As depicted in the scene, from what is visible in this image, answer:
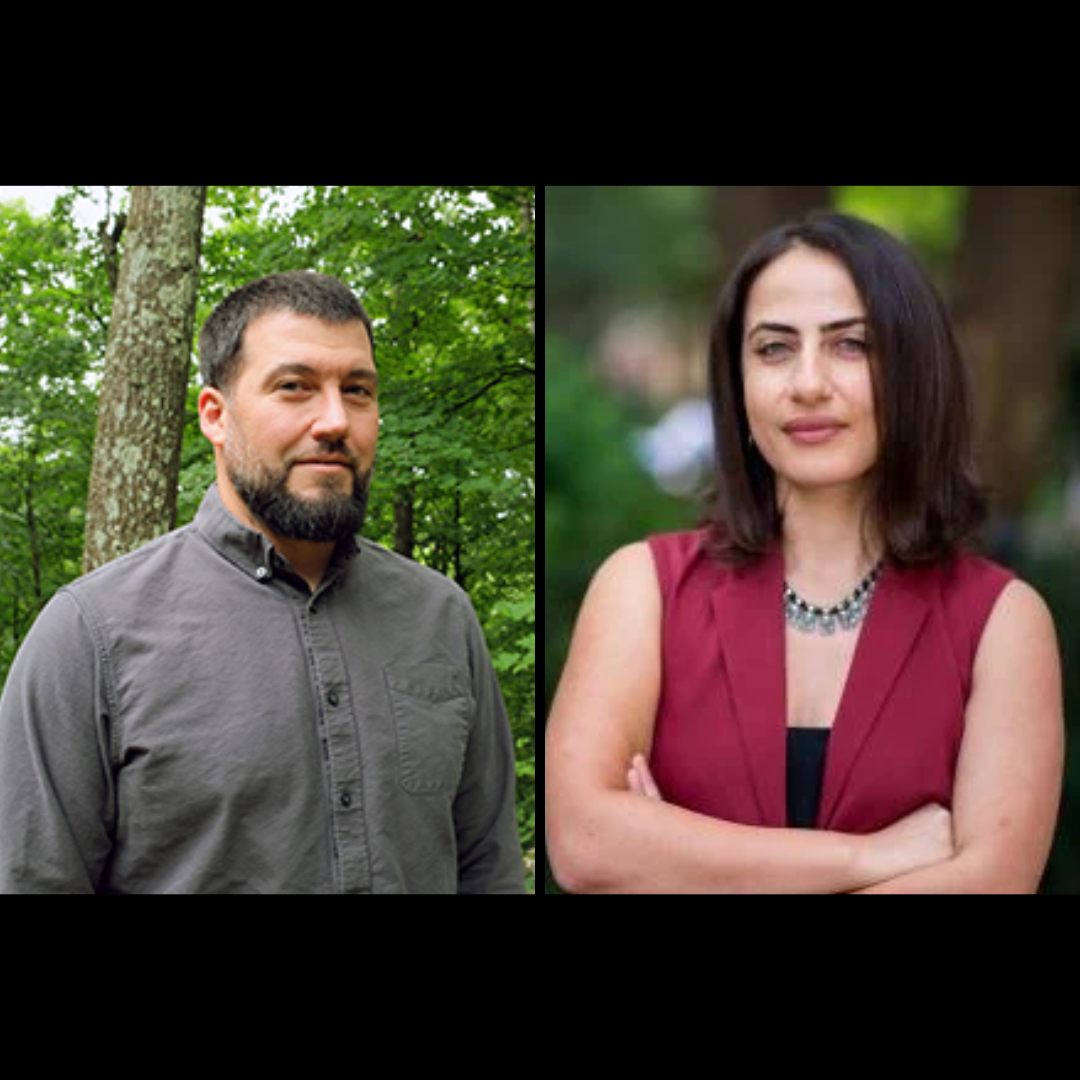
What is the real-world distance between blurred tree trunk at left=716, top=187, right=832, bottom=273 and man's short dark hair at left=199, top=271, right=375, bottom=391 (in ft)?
2.53

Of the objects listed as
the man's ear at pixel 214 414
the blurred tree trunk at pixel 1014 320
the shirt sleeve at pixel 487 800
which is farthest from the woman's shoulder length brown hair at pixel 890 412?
the man's ear at pixel 214 414

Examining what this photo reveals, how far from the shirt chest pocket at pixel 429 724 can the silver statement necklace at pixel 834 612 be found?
0.66 meters

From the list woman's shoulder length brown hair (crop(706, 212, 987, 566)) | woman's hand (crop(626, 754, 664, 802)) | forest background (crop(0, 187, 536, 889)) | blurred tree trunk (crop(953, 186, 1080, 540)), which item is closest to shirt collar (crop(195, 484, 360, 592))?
forest background (crop(0, 187, 536, 889))

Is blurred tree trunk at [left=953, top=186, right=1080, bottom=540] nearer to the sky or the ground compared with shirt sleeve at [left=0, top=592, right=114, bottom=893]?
nearer to the sky

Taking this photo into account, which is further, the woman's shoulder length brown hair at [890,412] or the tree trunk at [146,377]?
the tree trunk at [146,377]

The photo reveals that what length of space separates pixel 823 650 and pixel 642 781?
43cm

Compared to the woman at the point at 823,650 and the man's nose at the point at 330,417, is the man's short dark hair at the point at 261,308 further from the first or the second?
the woman at the point at 823,650

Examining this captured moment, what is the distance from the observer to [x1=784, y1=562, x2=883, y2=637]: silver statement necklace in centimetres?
269

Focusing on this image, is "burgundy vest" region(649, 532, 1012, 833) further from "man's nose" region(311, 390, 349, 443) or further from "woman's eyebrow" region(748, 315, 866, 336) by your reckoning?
"man's nose" region(311, 390, 349, 443)

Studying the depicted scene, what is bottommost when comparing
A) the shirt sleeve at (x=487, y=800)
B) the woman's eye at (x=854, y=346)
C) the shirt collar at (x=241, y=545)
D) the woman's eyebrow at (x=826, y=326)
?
the shirt sleeve at (x=487, y=800)

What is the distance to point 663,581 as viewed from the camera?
2.76m

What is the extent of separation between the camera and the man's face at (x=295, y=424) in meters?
2.60

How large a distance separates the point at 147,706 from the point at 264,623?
258 mm
